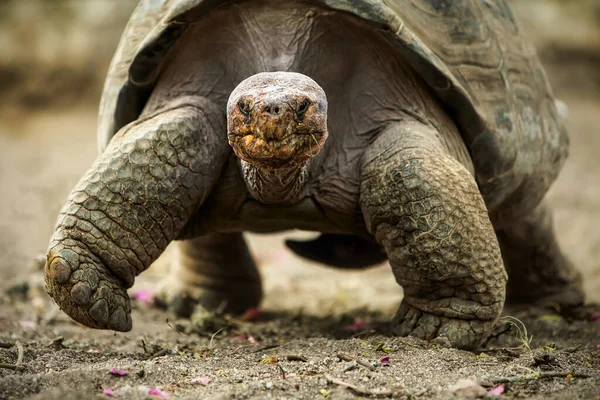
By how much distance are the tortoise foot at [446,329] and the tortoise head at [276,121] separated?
0.92 m

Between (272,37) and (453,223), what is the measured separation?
1.10 meters

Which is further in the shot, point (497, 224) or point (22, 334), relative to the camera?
point (497, 224)

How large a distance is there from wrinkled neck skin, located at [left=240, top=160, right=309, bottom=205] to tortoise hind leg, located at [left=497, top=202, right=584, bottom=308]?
205cm

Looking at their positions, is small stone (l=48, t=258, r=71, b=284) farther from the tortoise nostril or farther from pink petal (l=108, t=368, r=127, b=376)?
the tortoise nostril

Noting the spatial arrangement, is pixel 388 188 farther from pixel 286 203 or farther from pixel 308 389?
pixel 308 389

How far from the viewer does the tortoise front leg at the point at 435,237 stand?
322 cm

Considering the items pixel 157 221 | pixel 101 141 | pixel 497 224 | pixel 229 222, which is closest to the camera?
pixel 157 221

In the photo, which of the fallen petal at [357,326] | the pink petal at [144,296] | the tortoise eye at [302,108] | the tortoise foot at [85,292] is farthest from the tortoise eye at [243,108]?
the pink petal at [144,296]

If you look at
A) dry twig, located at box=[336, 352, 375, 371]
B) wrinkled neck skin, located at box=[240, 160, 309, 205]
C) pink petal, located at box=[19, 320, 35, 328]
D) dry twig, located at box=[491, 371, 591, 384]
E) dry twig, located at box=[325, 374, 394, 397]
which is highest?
wrinkled neck skin, located at box=[240, 160, 309, 205]

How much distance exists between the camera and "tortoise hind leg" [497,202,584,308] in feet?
16.7

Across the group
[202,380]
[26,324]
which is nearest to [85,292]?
[202,380]

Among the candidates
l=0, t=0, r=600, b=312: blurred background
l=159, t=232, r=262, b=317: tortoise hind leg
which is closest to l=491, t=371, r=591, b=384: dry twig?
l=159, t=232, r=262, b=317: tortoise hind leg

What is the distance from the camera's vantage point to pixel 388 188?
3.28 metres

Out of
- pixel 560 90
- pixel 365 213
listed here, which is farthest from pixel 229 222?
pixel 560 90
